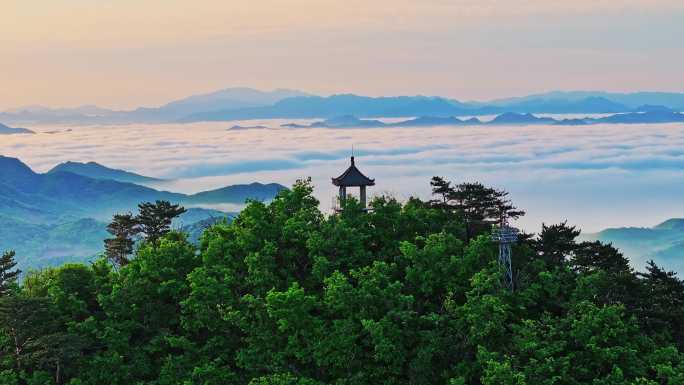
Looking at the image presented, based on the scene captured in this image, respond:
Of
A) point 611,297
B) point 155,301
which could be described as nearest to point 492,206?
point 611,297

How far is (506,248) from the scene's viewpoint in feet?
91.8

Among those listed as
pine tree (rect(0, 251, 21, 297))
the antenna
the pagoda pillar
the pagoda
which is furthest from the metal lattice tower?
pine tree (rect(0, 251, 21, 297))

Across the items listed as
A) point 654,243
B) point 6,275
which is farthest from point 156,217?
point 654,243

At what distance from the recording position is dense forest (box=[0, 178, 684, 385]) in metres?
25.1

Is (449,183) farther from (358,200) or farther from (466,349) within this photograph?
(466,349)

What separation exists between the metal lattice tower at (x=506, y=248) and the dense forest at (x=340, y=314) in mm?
416

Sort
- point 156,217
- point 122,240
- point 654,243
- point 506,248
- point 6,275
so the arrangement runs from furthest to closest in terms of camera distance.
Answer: point 654,243
point 122,240
point 156,217
point 6,275
point 506,248

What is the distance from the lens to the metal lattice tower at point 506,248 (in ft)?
90.3

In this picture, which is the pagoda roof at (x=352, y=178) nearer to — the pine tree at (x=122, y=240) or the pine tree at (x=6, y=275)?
the pine tree at (x=6, y=275)

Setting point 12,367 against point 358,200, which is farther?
point 358,200

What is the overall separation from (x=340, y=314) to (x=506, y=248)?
21.4ft

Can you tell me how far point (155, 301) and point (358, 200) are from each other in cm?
947

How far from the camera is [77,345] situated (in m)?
26.6

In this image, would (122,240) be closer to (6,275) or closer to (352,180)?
(6,275)
